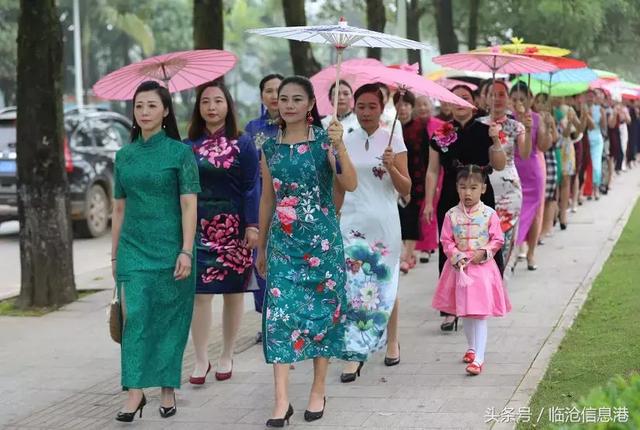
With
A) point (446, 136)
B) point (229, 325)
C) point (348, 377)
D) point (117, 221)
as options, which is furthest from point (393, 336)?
point (117, 221)

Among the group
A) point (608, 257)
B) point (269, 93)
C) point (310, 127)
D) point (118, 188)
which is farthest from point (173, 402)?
point (608, 257)

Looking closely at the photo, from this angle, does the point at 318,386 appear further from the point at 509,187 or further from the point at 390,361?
the point at 509,187

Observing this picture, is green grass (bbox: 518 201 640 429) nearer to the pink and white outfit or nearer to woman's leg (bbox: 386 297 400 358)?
the pink and white outfit

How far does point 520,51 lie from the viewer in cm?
1042

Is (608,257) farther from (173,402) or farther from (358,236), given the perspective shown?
(173,402)

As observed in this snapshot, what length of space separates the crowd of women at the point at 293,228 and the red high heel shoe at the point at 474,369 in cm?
1

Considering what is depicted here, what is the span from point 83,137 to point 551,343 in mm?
11008

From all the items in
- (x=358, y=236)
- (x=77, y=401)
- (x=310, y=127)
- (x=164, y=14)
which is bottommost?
(x=77, y=401)

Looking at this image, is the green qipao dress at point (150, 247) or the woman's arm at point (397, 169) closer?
the green qipao dress at point (150, 247)

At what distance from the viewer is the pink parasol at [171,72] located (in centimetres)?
720

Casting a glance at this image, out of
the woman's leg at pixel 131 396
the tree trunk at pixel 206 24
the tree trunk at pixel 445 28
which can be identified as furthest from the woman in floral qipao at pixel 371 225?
the tree trunk at pixel 445 28

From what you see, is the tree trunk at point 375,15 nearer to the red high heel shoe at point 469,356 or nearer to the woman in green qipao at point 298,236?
the red high heel shoe at point 469,356

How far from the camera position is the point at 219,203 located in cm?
730

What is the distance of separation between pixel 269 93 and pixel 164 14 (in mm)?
62243
